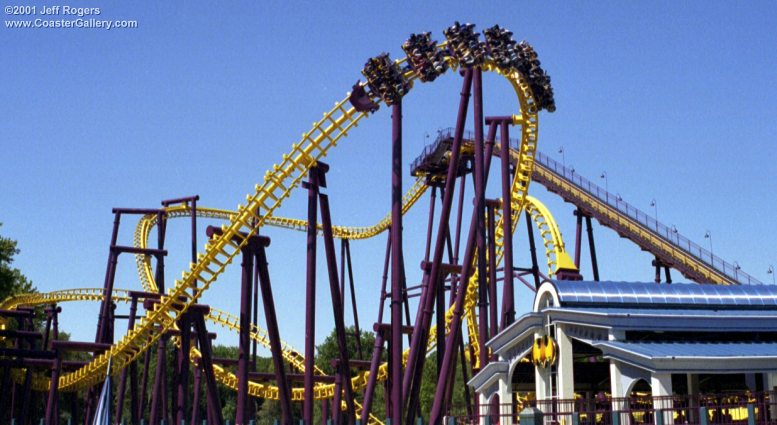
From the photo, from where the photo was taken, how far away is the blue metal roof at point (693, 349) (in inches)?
591

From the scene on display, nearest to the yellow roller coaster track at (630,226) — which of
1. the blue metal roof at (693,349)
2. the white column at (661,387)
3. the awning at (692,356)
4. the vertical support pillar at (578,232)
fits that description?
the vertical support pillar at (578,232)

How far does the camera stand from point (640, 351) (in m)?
15.1

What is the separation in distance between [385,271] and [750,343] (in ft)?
55.5

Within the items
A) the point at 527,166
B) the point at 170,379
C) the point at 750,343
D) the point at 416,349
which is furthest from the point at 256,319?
the point at 170,379

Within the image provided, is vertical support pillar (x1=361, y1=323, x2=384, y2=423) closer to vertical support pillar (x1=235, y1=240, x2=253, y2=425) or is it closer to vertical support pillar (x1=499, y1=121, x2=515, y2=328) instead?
vertical support pillar (x1=235, y1=240, x2=253, y2=425)

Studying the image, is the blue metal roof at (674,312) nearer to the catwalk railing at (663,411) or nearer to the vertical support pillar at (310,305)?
the catwalk railing at (663,411)

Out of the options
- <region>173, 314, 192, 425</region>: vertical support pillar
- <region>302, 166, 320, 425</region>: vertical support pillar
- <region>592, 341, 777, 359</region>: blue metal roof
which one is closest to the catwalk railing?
<region>592, 341, 777, 359</region>: blue metal roof

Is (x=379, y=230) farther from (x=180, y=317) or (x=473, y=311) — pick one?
(x=180, y=317)

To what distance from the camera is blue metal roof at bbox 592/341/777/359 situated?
15.0 meters

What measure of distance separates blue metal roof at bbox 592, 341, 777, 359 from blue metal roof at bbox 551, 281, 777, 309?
1.88m

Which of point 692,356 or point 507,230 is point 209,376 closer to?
point 507,230

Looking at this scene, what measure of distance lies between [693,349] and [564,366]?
236cm

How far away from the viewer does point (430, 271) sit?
21469mm

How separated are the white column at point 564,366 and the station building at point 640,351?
0.02 metres
